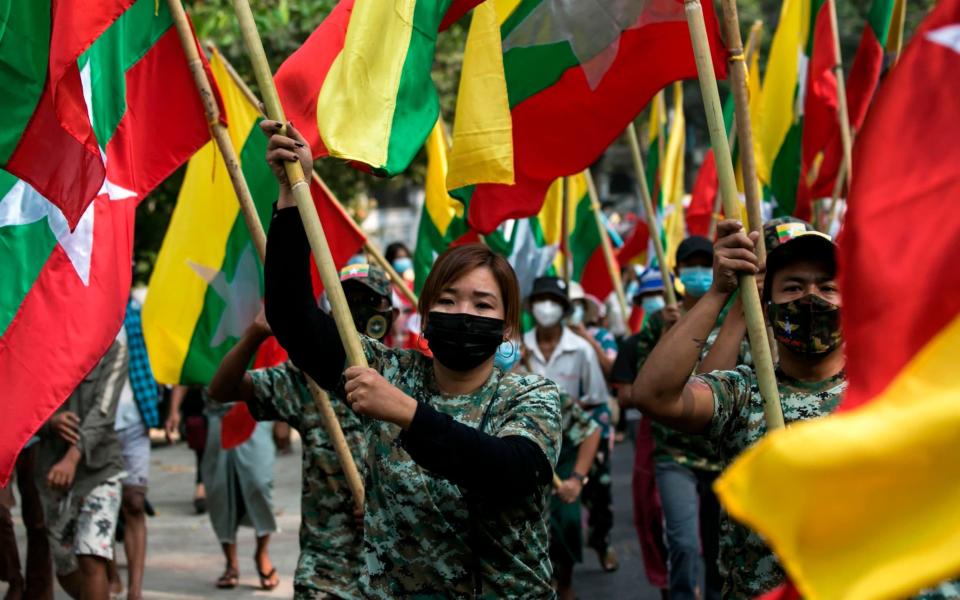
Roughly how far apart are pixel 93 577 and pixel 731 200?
4.68 m

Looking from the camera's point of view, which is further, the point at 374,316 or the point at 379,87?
the point at 374,316

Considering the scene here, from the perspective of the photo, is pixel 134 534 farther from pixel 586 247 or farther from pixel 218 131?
pixel 586 247

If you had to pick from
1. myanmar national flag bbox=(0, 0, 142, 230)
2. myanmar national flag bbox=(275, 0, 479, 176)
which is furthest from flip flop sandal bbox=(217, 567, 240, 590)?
myanmar national flag bbox=(275, 0, 479, 176)

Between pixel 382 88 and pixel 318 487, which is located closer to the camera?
pixel 382 88

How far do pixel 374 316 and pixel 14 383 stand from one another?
145 cm

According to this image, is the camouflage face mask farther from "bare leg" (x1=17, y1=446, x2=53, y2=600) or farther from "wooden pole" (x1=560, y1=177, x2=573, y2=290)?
"wooden pole" (x1=560, y1=177, x2=573, y2=290)

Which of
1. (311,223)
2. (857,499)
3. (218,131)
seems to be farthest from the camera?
(218,131)

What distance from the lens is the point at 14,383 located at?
4590 mm

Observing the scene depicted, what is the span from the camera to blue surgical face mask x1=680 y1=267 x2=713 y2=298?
704 centimetres

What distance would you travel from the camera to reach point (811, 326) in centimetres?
349

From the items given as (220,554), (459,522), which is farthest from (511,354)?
(220,554)

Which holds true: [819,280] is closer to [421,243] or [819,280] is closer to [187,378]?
[187,378]

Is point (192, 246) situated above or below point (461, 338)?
above

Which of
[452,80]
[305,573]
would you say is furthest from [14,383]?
[452,80]
